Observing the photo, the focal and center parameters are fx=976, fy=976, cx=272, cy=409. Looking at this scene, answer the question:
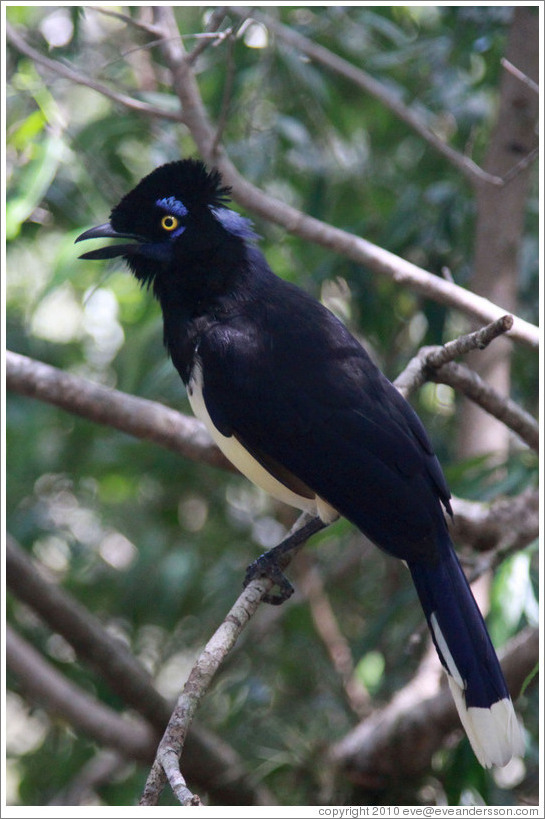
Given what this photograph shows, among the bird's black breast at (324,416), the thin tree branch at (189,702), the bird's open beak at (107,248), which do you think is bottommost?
the thin tree branch at (189,702)

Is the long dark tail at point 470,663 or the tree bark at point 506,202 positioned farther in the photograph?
Result: the tree bark at point 506,202

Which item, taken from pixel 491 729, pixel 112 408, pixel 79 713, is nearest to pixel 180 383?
pixel 112 408

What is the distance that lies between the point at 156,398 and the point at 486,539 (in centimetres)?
187

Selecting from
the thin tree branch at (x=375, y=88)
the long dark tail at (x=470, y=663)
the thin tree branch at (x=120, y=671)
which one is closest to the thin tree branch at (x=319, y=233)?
the thin tree branch at (x=375, y=88)

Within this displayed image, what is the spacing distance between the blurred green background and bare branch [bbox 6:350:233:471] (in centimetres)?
25

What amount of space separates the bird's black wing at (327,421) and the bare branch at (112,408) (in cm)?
75

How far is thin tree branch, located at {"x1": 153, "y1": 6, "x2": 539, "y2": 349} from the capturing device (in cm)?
349

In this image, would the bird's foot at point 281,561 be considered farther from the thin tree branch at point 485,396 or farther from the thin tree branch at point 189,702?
the thin tree branch at point 485,396

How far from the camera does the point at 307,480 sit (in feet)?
9.98

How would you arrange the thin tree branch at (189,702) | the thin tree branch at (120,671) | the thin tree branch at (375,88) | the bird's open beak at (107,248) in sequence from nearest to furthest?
the thin tree branch at (189,702)
the bird's open beak at (107,248)
the thin tree branch at (375,88)
the thin tree branch at (120,671)

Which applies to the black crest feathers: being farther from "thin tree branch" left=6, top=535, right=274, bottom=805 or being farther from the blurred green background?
"thin tree branch" left=6, top=535, right=274, bottom=805

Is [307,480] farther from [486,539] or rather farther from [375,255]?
[486,539]

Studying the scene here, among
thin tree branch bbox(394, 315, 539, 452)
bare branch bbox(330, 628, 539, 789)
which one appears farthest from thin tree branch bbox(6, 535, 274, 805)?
thin tree branch bbox(394, 315, 539, 452)

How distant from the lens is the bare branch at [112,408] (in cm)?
381
